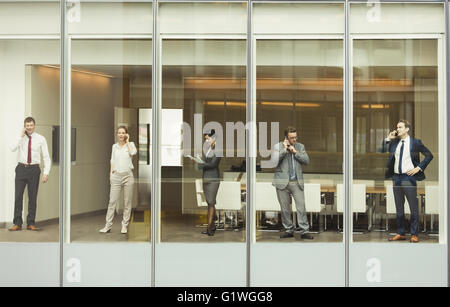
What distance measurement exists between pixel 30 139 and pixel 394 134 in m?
5.28

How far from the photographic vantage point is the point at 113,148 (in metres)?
8.05

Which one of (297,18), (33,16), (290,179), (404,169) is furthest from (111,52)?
(404,169)

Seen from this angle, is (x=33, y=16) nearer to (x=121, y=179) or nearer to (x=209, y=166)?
(x=121, y=179)

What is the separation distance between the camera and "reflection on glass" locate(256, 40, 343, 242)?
7988 millimetres

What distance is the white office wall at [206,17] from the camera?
8055 millimetres

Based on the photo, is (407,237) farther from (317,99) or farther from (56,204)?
(56,204)

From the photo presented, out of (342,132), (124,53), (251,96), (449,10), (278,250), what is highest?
(449,10)

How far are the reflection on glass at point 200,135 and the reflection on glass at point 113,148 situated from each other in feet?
0.95

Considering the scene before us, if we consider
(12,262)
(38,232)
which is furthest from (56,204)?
(12,262)

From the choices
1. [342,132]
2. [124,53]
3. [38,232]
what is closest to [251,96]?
[342,132]

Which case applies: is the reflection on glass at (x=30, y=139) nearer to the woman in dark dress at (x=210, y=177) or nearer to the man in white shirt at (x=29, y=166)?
the man in white shirt at (x=29, y=166)

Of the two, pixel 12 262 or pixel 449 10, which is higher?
pixel 449 10

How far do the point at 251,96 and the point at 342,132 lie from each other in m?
1.40

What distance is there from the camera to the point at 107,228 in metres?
8.07
